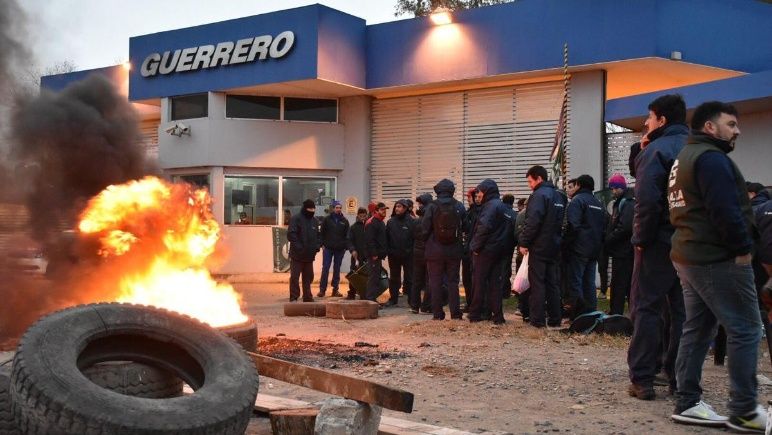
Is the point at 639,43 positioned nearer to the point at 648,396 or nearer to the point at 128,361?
the point at 648,396

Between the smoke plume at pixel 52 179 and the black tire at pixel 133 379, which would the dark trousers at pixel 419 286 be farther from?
the black tire at pixel 133 379

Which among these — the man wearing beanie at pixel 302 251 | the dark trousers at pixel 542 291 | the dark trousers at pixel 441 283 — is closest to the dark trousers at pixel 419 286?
the dark trousers at pixel 441 283

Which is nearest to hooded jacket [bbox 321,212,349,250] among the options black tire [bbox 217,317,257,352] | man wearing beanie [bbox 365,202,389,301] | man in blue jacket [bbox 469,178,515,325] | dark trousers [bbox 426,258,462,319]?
man wearing beanie [bbox 365,202,389,301]

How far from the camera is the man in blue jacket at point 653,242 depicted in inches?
224

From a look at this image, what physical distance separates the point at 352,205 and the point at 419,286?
7.31 metres

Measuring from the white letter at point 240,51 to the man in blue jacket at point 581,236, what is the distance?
10.8 m

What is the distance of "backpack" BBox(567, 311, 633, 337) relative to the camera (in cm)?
904

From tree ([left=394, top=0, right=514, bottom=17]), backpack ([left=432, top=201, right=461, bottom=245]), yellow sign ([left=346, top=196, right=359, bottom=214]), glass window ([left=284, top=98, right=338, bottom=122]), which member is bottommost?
backpack ([left=432, top=201, right=461, bottom=245])

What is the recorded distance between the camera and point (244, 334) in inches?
298

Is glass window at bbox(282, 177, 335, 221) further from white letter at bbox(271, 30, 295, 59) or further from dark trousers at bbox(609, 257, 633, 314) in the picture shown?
dark trousers at bbox(609, 257, 633, 314)

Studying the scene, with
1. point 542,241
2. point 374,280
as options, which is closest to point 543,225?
point 542,241

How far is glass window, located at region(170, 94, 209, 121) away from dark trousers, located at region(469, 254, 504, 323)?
37.1ft

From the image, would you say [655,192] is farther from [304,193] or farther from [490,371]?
[304,193]

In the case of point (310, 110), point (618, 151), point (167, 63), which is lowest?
point (618, 151)
